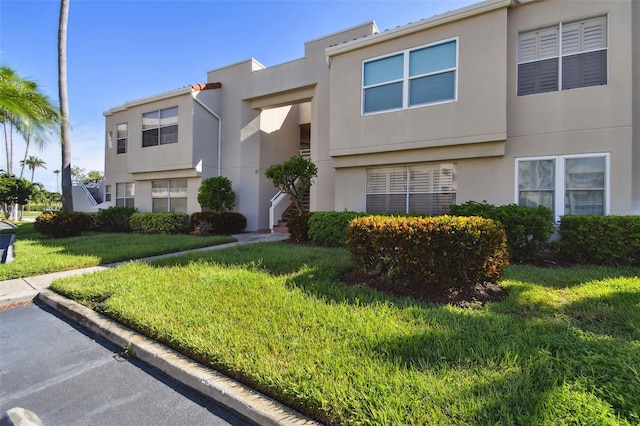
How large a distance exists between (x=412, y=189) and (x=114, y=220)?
45.2ft

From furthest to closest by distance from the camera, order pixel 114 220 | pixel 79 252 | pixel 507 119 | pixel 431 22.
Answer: pixel 114 220 → pixel 79 252 → pixel 431 22 → pixel 507 119

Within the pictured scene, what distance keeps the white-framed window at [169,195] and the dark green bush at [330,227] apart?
8447 millimetres

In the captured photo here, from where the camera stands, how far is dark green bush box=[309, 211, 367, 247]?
923 centimetres

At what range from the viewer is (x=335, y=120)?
1067 cm

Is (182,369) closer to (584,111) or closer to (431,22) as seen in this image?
(584,111)

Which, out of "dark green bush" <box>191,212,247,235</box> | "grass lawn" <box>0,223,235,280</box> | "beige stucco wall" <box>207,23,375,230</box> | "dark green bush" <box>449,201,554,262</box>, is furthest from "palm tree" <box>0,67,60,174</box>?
"dark green bush" <box>449,201,554,262</box>

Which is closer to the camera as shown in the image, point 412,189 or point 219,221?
point 412,189

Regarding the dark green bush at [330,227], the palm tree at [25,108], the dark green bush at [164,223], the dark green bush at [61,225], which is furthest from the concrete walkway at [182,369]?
the dark green bush at [61,225]

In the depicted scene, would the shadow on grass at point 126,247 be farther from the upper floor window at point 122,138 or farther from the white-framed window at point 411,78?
the upper floor window at point 122,138

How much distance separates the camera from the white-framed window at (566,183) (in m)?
7.62

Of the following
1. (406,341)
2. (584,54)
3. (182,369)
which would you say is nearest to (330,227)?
(406,341)

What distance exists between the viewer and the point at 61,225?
12.9 meters

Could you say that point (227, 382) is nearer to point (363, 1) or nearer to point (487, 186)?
point (487, 186)

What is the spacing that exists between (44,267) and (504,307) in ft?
30.2
